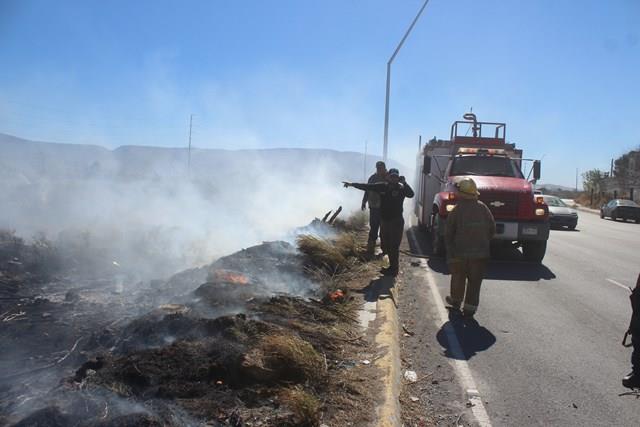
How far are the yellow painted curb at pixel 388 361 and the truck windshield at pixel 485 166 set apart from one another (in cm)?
592

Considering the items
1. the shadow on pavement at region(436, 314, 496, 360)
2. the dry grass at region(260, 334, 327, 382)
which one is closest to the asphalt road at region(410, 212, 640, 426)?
the shadow on pavement at region(436, 314, 496, 360)

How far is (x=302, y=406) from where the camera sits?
349 centimetres

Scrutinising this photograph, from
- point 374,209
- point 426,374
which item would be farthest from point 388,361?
point 374,209

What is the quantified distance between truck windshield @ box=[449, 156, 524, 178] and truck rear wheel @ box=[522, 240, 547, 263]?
1719mm

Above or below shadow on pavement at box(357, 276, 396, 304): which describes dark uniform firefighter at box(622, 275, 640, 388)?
above

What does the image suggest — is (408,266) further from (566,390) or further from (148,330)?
(148,330)

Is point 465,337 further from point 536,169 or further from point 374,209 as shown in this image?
point 536,169

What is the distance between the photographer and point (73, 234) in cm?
1016

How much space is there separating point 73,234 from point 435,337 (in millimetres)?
7219

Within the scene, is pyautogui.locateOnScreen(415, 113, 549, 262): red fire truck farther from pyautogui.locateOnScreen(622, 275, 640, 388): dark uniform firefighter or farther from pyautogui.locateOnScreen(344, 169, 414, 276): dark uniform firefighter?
pyautogui.locateOnScreen(622, 275, 640, 388): dark uniform firefighter

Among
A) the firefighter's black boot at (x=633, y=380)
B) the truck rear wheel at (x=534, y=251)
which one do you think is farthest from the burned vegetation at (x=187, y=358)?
the truck rear wheel at (x=534, y=251)

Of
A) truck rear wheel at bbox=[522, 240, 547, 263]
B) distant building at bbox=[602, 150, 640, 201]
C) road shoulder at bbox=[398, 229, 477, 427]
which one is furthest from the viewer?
distant building at bbox=[602, 150, 640, 201]

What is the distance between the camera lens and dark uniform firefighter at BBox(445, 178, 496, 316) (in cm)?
686

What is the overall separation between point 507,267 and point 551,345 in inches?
209
